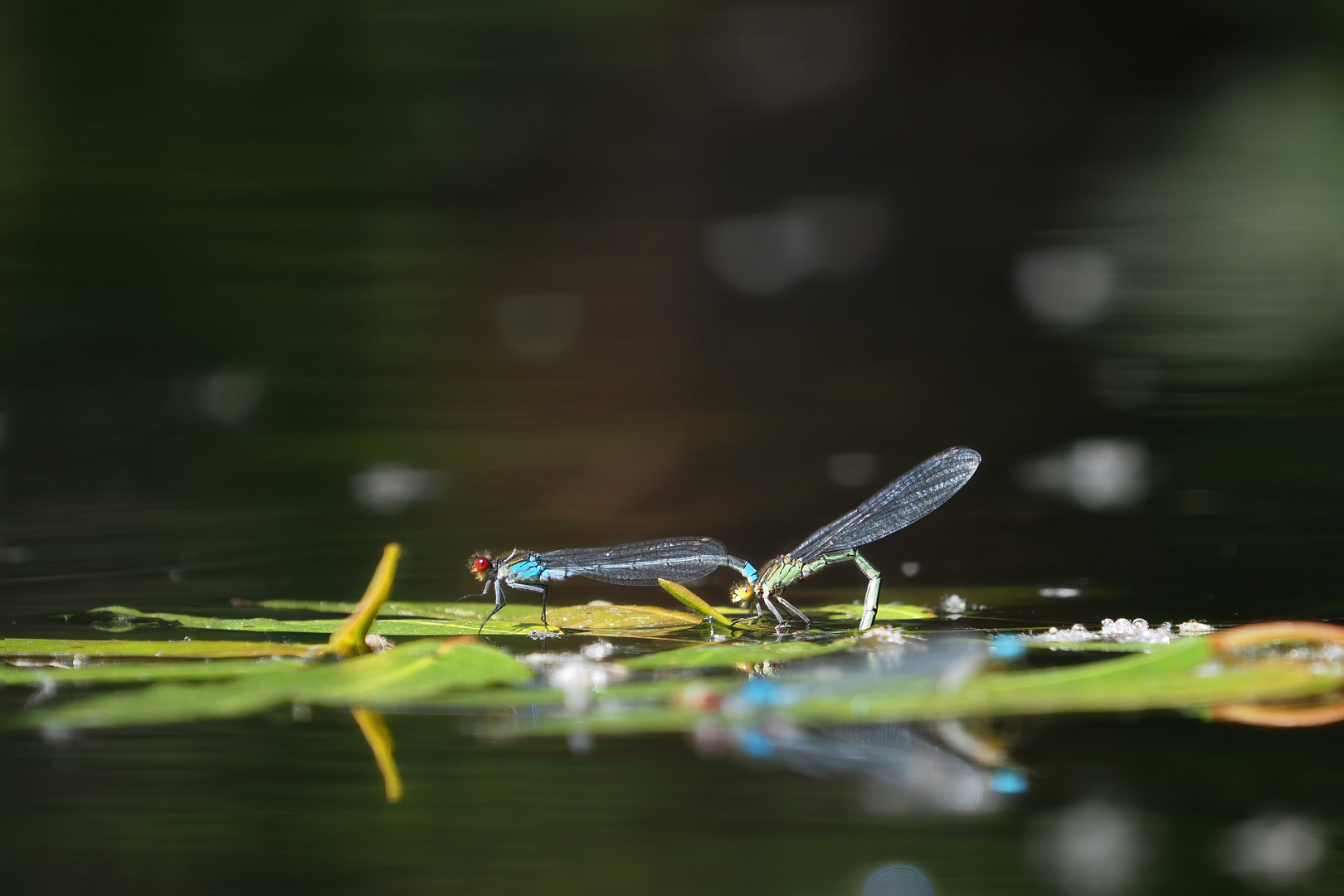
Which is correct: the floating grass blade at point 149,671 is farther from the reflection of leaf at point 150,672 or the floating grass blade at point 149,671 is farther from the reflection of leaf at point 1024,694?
the reflection of leaf at point 1024,694

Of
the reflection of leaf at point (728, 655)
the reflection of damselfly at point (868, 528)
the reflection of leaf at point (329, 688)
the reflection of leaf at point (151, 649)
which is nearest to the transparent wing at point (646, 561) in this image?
the reflection of damselfly at point (868, 528)

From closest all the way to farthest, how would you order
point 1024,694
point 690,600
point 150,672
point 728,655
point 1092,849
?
point 1092,849 → point 1024,694 → point 150,672 → point 728,655 → point 690,600

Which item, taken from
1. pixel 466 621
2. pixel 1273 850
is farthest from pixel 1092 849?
pixel 466 621

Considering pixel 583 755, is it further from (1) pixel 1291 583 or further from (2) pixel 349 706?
(1) pixel 1291 583

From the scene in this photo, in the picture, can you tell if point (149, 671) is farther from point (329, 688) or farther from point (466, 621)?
point (466, 621)

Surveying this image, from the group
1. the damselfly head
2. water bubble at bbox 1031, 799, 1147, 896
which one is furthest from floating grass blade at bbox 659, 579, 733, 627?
water bubble at bbox 1031, 799, 1147, 896

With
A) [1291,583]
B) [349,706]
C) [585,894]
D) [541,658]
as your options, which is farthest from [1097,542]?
[585,894]

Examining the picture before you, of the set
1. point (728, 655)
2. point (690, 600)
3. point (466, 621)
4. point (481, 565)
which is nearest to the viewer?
point (728, 655)
